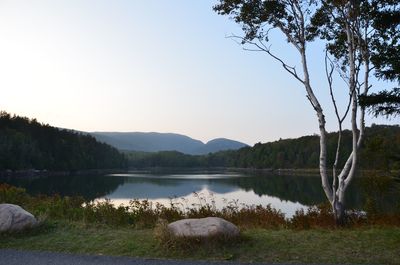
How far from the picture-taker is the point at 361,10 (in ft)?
40.9

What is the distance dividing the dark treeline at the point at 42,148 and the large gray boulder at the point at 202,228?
8502 centimetres

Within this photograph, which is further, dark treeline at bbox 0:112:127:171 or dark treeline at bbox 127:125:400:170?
dark treeline at bbox 127:125:400:170

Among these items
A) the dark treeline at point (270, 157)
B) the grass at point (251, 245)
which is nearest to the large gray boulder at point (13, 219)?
the grass at point (251, 245)

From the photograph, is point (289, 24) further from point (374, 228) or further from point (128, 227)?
point (128, 227)

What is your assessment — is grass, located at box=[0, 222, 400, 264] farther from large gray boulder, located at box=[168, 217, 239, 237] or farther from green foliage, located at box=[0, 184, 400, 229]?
green foliage, located at box=[0, 184, 400, 229]

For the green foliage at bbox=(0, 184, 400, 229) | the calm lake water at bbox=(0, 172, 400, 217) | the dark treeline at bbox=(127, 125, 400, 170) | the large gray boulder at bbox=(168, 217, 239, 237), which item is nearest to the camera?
the large gray boulder at bbox=(168, 217, 239, 237)

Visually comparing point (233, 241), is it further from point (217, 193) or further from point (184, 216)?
point (217, 193)

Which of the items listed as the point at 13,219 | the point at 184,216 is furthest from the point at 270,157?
the point at 13,219

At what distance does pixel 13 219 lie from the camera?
10.6 m

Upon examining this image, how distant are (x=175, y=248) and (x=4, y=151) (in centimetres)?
8688

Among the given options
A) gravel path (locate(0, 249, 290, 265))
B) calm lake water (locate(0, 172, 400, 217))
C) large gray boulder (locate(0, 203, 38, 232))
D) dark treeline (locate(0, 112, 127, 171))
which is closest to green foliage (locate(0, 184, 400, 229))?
large gray boulder (locate(0, 203, 38, 232))

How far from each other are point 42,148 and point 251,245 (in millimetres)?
109921

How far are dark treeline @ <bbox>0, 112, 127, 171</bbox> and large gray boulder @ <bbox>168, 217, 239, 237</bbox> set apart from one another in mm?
85021

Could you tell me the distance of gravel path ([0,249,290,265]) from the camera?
25.8 ft
